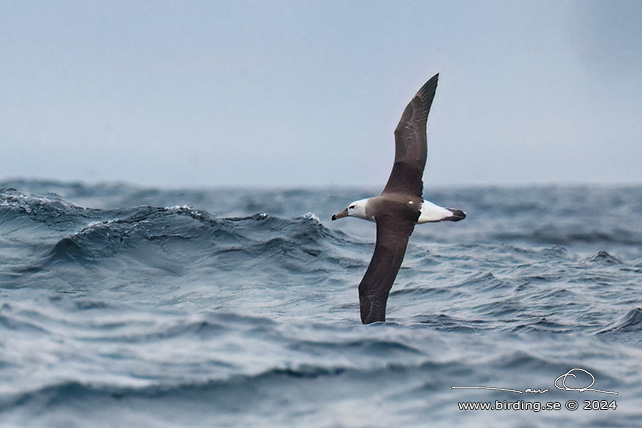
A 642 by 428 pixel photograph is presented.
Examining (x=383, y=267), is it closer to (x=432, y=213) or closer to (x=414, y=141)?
(x=432, y=213)

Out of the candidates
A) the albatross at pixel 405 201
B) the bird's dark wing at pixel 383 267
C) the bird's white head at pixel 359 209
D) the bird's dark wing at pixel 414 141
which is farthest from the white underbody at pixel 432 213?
the bird's white head at pixel 359 209

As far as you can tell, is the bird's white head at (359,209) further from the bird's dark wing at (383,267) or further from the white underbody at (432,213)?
the white underbody at (432,213)

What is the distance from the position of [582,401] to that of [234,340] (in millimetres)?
3831

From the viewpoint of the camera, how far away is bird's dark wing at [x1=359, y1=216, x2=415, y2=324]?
409 inches

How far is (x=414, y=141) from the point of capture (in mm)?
11852

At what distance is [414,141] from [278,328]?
4.15 m

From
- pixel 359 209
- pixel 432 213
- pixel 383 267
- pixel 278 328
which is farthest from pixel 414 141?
pixel 278 328

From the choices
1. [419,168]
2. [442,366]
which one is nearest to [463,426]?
[442,366]

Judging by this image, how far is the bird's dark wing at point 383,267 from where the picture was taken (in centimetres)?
1038

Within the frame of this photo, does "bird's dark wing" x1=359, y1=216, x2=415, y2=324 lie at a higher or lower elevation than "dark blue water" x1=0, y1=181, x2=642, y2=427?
higher

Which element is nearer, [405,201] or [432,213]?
[432,213]
